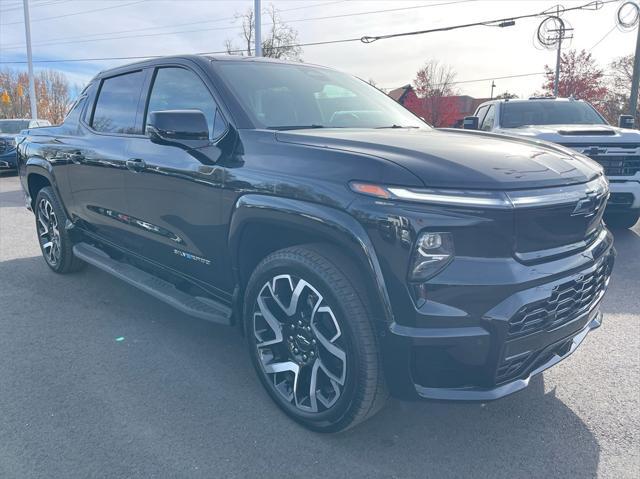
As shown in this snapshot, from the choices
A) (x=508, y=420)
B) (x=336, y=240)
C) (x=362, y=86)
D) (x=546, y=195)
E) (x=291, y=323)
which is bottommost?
(x=508, y=420)

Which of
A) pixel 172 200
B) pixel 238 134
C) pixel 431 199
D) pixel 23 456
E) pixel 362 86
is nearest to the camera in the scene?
pixel 431 199

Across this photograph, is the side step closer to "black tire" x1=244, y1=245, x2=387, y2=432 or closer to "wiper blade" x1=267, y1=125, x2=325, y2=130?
"black tire" x1=244, y1=245, x2=387, y2=432

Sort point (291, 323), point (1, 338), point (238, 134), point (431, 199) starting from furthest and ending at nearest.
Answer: point (1, 338), point (238, 134), point (291, 323), point (431, 199)

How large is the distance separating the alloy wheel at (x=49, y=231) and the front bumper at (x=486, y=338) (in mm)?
4050

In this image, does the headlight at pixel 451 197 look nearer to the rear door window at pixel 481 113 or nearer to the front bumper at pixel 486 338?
the front bumper at pixel 486 338

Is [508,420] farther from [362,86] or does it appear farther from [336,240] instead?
[362,86]

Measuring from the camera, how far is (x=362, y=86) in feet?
13.2

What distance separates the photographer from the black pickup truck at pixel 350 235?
2.09 meters

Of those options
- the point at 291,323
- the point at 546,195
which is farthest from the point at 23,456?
the point at 546,195

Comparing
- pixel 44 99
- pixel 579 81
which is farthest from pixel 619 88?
pixel 44 99

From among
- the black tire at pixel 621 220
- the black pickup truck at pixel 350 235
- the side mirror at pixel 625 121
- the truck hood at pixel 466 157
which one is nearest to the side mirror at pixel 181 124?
the black pickup truck at pixel 350 235

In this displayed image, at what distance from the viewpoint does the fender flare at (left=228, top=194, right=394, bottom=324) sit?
2.16 m

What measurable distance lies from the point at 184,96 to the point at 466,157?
1.91 metres

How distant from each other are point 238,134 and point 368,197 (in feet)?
3.28
